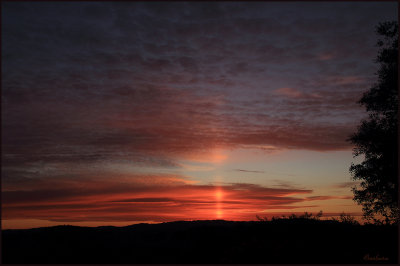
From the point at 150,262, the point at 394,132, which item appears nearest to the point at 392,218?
the point at 394,132

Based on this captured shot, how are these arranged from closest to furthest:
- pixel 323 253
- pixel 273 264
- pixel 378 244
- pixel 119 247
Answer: pixel 273 264
pixel 323 253
pixel 119 247
pixel 378 244

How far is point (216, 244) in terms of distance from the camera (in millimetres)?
16594

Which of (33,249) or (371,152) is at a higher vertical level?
(371,152)

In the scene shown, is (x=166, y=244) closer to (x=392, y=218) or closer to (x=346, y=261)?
(x=346, y=261)

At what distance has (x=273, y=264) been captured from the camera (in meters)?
13.5

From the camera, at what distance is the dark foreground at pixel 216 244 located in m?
14.4

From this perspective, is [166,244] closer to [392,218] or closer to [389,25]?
[392,218]

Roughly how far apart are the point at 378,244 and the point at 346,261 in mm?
4732

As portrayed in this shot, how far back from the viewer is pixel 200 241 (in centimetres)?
1728

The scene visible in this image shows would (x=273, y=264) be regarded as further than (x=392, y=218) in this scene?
No

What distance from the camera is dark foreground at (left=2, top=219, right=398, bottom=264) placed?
14375 millimetres

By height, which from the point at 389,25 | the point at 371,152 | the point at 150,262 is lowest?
the point at 150,262

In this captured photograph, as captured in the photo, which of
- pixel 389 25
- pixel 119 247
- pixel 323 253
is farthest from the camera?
pixel 389 25

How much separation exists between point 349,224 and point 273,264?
9.48m
